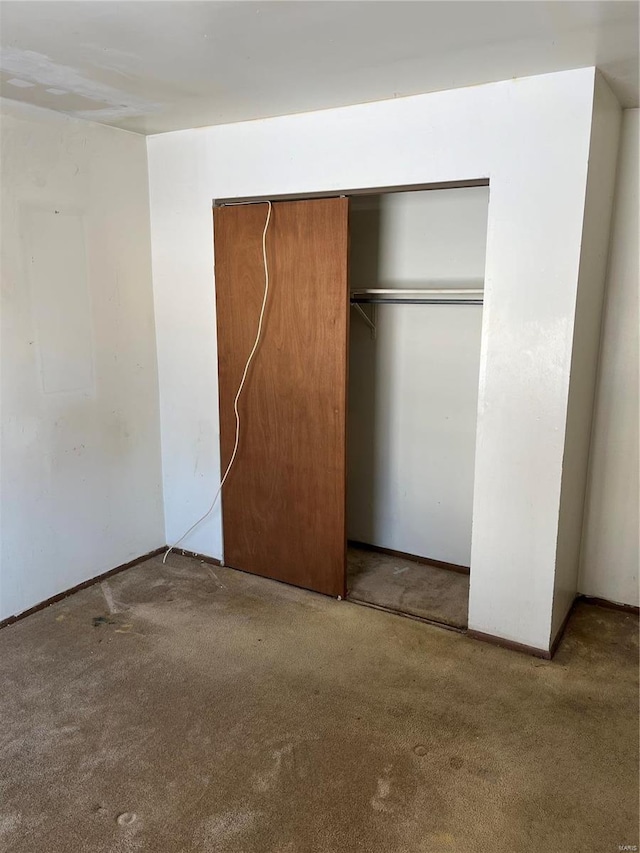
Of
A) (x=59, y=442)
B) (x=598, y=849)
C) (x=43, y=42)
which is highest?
(x=43, y=42)

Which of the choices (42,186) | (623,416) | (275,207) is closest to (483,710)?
(623,416)

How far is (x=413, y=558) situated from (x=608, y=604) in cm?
110

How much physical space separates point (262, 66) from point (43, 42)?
750mm

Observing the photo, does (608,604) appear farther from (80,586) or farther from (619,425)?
(80,586)

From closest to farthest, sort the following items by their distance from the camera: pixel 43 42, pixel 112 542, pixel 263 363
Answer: pixel 43 42
pixel 263 363
pixel 112 542

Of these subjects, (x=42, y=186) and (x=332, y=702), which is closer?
(x=332, y=702)

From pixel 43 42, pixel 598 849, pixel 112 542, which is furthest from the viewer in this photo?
pixel 112 542

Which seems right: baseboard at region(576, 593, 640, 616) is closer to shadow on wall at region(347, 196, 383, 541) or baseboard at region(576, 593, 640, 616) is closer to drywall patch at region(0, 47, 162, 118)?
shadow on wall at region(347, 196, 383, 541)

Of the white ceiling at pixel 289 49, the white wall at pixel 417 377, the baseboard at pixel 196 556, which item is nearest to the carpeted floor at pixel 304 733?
the baseboard at pixel 196 556

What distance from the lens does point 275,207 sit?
10.2 feet

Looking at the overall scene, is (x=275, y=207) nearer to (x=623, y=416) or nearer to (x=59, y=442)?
(x=59, y=442)

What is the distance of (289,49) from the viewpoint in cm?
212

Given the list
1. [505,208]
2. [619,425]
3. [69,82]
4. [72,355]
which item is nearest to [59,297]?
[72,355]

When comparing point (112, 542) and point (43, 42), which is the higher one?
point (43, 42)
